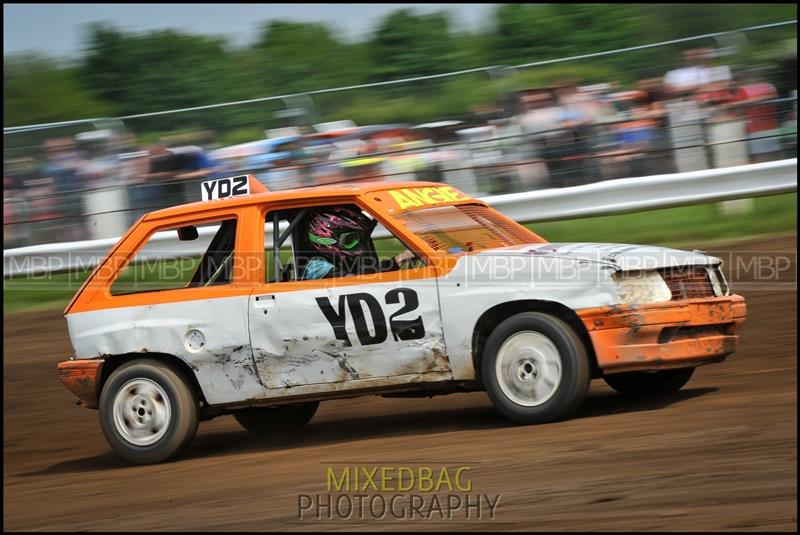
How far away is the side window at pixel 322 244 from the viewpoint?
6461 millimetres

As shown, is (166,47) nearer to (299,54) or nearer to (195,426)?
(299,54)

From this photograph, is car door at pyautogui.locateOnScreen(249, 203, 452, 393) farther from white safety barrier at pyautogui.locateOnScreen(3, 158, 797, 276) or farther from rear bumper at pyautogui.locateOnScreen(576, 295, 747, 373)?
white safety barrier at pyautogui.locateOnScreen(3, 158, 797, 276)

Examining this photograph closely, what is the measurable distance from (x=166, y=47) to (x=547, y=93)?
17.2 meters

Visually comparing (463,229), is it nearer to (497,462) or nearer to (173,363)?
(497,462)

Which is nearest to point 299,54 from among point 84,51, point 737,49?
point 84,51

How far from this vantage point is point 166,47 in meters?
26.1

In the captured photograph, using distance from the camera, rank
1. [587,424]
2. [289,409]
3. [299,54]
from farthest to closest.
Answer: [299,54] → [289,409] → [587,424]

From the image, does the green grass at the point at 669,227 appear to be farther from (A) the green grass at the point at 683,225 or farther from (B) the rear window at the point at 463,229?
(B) the rear window at the point at 463,229

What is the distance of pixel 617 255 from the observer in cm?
601

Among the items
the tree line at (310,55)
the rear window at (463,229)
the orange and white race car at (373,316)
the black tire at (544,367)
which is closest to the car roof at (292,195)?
the orange and white race car at (373,316)

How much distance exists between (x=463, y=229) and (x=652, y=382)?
1550 millimetres

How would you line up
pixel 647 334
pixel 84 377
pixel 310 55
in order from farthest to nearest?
pixel 310 55 → pixel 84 377 → pixel 647 334

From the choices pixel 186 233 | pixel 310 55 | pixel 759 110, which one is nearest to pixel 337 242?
pixel 186 233

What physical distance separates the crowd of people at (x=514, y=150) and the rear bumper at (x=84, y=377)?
4.66 metres
